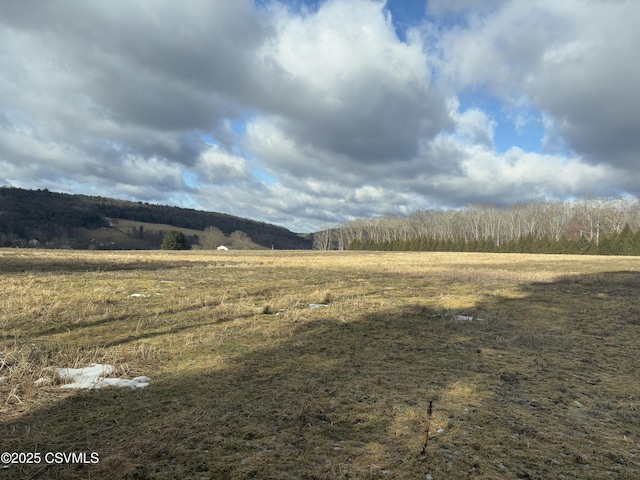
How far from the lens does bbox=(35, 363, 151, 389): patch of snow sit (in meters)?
5.76

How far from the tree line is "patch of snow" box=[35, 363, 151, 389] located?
9150 cm

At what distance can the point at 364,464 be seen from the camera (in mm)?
3889

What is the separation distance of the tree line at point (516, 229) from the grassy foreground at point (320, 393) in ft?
277

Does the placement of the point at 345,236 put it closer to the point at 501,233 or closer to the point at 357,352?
the point at 501,233

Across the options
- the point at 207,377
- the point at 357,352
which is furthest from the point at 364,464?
the point at 357,352

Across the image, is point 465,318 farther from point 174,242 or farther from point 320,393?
point 174,242

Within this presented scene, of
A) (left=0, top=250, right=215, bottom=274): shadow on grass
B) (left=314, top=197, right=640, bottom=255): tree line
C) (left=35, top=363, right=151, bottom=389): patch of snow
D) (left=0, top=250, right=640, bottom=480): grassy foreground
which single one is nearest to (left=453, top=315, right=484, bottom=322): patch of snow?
(left=0, top=250, right=640, bottom=480): grassy foreground

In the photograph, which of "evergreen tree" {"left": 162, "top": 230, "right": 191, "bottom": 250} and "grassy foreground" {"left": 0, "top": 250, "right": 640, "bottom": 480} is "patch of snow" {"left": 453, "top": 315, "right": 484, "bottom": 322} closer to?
"grassy foreground" {"left": 0, "top": 250, "right": 640, "bottom": 480}

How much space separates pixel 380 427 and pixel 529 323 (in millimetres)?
8858

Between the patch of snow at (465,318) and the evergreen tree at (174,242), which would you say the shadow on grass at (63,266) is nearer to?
the patch of snow at (465,318)

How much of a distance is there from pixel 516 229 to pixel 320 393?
14629 centimetres

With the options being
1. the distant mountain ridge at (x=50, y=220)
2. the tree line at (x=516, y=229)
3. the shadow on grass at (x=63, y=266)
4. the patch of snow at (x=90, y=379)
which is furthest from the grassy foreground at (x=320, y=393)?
the distant mountain ridge at (x=50, y=220)

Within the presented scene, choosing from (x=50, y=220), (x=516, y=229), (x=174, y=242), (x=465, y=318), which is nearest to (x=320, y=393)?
(x=465, y=318)

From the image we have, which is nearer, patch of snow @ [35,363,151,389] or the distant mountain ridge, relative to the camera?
patch of snow @ [35,363,151,389]
